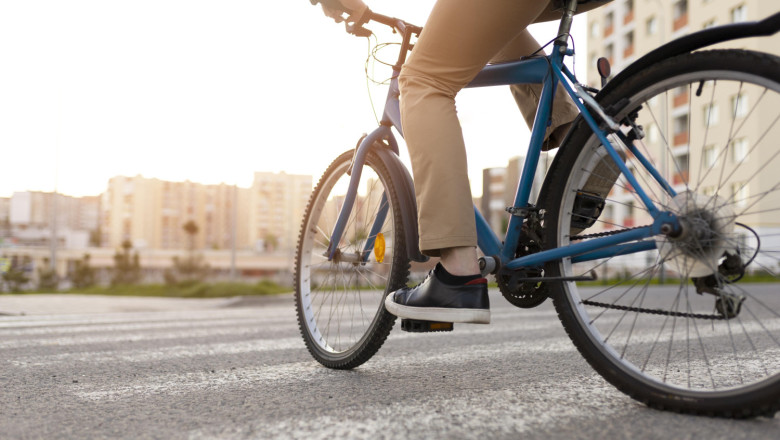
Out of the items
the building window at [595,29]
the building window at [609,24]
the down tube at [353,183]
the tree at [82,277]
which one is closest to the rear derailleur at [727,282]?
the down tube at [353,183]

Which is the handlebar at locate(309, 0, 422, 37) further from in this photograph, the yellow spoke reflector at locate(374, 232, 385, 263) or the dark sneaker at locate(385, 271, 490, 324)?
the dark sneaker at locate(385, 271, 490, 324)

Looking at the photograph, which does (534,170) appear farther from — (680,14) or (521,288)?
(680,14)

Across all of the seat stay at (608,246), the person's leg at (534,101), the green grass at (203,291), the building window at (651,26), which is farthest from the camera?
the building window at (651,26)

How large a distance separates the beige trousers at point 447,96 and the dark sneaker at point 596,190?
1.05 ft

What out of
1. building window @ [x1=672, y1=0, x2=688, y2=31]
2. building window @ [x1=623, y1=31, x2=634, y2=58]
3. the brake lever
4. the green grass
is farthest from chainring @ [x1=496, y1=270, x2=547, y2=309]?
building window @ [x1=623, y1=31, x2=634, y2=58]

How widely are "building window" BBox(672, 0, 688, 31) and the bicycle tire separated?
42.0 m

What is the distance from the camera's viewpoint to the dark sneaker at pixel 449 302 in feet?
6.07

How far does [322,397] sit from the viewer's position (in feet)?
5.98

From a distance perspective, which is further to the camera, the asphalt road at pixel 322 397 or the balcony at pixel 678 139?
the balcony at pixel 678 139

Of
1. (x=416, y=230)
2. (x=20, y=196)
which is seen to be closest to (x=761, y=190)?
(x=416, y=230)

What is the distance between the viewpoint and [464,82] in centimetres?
199

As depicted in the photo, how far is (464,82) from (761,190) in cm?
89

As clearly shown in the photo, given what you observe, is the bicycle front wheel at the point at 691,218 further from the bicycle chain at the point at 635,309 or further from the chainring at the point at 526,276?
the chainring at the point at 526,276

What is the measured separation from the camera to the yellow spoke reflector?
2.53m
